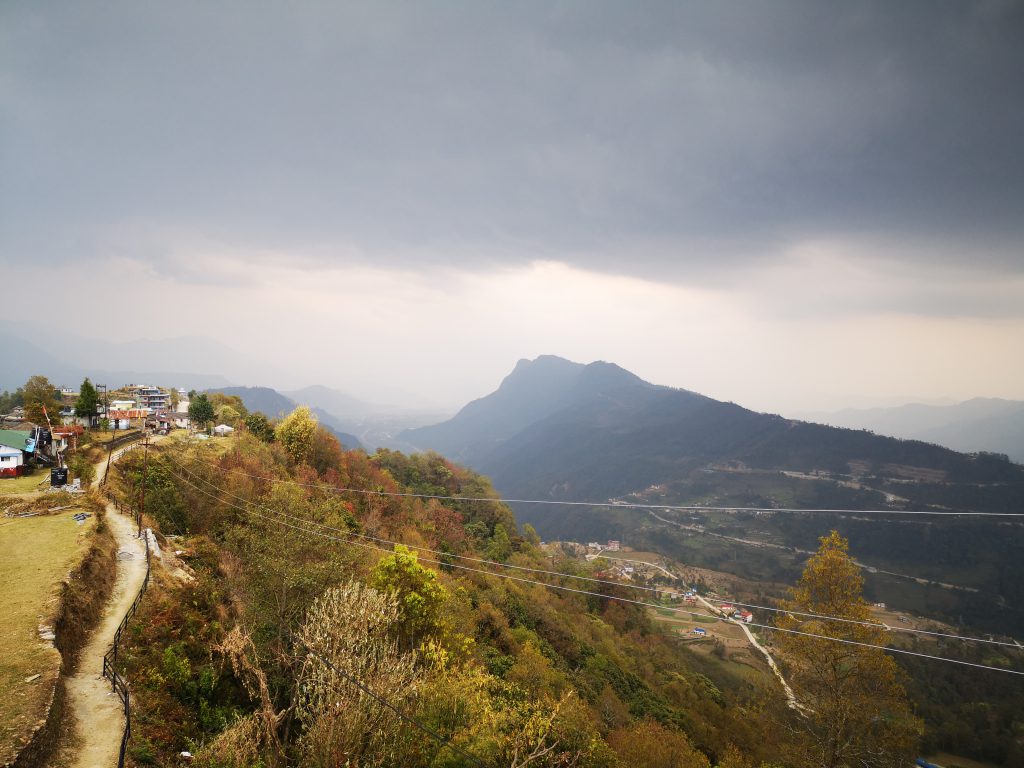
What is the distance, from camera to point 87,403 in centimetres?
4819

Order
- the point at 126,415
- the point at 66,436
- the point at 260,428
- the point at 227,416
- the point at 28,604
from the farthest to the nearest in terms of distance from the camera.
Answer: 1. the point at 126,415
2. the point at 227,416
3. the point at 260,428
4. the point at 66,436
5. the point at 28,604

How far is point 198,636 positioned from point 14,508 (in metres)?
15.8

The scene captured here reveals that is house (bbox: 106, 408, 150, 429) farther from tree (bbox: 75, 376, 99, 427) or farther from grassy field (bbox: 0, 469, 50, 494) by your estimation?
grassy field (bbox: 0, 469, 50, 494)

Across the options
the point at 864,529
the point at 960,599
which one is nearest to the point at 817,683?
the point at 960,599

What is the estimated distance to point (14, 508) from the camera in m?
23.8

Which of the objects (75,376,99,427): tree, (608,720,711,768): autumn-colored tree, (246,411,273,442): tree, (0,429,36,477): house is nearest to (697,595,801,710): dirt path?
(608,720,711,768): autumn-colored tree

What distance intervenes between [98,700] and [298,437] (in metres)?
36.1

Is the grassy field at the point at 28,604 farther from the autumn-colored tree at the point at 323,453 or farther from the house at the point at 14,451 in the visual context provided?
the autumn-colored tree at the point at 323,453

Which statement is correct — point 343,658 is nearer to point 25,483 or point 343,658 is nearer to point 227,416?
point 25,483

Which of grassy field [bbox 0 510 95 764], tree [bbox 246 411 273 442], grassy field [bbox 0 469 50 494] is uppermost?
tree [bbox 246 411 273 442]

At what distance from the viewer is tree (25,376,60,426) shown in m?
41.8

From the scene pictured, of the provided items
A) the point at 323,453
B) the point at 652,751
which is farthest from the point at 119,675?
the point at 323,453

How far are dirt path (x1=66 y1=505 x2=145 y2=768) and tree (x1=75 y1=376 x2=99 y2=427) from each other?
41602 mm

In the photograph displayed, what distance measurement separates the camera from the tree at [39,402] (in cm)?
4184
